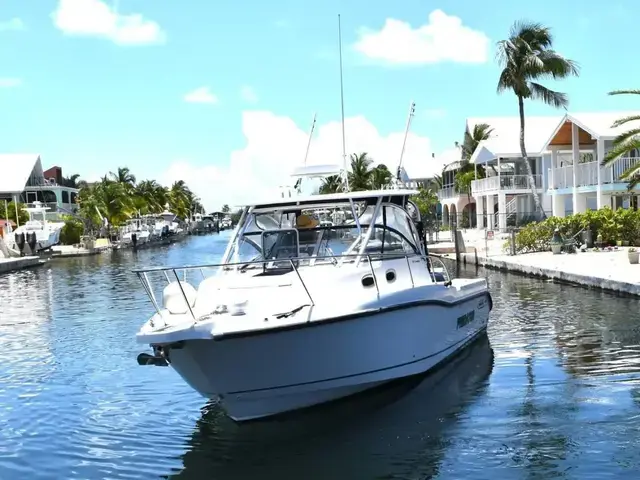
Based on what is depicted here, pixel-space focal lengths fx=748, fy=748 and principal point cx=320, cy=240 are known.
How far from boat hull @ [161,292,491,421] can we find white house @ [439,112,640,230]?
19.1 meters

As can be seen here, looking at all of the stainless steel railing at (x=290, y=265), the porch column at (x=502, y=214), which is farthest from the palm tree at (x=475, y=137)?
the stainless steel railing at (x=290, y=265)

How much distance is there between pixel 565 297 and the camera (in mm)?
18922

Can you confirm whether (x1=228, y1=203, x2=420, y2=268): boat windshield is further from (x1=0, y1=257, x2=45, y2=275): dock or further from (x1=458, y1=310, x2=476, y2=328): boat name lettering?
(x1=0, y1=257, x2=45, y2=275): dock

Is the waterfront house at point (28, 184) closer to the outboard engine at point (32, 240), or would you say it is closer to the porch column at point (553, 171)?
the outboard engine at point (32, 240)

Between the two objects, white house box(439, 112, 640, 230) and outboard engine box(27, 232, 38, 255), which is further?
outboard engine box(27, 232, 38, 255)

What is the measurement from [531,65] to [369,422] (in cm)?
3469

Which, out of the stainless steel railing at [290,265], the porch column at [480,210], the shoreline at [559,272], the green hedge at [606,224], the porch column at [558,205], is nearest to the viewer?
the stainless steel railing at [290,265]

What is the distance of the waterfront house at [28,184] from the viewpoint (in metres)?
78.1

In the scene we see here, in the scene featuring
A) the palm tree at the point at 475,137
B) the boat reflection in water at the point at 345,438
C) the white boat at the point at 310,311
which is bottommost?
the boat reflection in water at the point at 345,438

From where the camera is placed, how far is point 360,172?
67.1m

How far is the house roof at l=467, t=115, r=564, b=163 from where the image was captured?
160 ft

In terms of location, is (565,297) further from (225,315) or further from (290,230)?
(225,315)

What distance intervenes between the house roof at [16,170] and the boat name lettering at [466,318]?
7320 centimetres

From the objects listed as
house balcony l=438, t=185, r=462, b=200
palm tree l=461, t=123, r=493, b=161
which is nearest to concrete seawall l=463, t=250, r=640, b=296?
palm tree l=461, t=123, r=493, b=161
